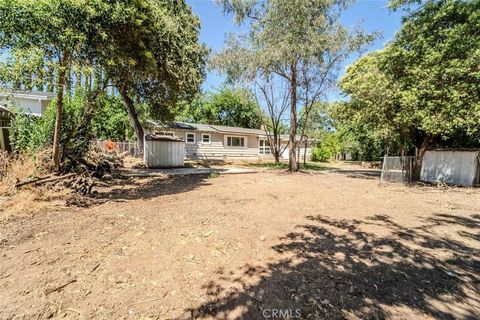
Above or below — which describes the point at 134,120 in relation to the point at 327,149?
above

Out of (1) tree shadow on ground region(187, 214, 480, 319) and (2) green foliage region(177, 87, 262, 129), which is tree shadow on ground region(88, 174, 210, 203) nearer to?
(1) tree shadow on ground region(187, 214, 480, 319)

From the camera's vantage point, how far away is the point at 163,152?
15.6m

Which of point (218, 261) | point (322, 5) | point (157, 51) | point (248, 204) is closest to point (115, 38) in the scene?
point (157, 51)

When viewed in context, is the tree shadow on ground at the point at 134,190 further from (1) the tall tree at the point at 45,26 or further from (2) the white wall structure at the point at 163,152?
(2) the white wall structure at the point at 163,152

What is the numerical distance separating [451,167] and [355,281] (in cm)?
1232

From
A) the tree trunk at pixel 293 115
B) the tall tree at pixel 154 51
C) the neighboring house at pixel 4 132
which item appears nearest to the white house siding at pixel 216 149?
the tall tree at pixel 154 51

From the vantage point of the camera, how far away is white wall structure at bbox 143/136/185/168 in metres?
15.0

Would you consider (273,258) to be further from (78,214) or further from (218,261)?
(78,214)

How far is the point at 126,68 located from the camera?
7.95 meters

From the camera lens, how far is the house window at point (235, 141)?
26.2 meters

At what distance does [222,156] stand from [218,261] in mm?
21720

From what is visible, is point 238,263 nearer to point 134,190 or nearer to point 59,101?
point 134,190

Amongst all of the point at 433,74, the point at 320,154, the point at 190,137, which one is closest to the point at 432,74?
the point at 433,74

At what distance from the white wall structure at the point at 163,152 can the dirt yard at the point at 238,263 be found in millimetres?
9193
